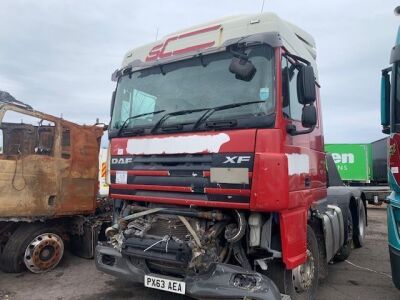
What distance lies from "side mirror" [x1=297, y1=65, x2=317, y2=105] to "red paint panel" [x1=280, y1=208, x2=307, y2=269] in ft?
3.78

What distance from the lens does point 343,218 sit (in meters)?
6.56

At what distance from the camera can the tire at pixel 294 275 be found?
391 cm

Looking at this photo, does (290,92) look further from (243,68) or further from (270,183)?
(270,183)

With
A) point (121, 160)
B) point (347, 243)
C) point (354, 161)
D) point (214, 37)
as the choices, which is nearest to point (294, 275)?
point (121, 160)

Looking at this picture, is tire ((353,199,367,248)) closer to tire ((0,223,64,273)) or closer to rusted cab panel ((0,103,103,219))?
rusted cab panel ((0,103,103,219))

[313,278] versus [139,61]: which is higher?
[139,61]

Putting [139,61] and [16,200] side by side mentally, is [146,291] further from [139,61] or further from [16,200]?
[139,61]

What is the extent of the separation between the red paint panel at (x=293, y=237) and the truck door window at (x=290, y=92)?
101 centimetres

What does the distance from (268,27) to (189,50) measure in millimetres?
931

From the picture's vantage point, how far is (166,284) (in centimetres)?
397

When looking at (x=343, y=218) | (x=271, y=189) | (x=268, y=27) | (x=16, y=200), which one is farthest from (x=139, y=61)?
(x=343, y=218)

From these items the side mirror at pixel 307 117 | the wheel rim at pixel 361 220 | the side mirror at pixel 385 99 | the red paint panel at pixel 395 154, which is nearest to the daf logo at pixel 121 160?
the side mirror at pixel 307 117

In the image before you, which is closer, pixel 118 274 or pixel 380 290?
pixel 118 274

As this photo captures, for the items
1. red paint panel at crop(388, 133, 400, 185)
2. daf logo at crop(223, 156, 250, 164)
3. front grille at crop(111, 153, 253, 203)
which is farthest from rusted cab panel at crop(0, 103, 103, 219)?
red paint panel at crop(388, 133, 400, 185)
